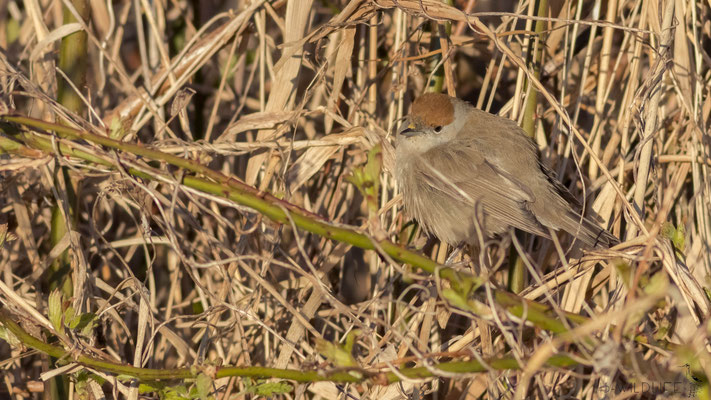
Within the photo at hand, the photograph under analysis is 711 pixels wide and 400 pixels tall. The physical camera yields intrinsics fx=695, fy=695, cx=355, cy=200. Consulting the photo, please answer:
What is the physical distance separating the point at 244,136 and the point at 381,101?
2.24 ft

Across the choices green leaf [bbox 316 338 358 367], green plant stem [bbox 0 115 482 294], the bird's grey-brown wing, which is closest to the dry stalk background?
green plant stem [bbox 0 115 482 294]

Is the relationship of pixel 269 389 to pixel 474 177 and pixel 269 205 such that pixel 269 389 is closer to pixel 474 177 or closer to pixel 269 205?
pixel 269 205

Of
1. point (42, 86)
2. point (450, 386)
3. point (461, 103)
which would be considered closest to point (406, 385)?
point (450, 386)

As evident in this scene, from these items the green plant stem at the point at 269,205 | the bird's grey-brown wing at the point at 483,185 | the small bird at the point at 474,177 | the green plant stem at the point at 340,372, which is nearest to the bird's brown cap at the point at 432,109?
the small bird at the point at 474,177

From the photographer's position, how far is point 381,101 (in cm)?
287

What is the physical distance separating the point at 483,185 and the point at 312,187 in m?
0.69

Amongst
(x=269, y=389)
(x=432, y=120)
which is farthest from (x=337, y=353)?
(x=432, y=120)

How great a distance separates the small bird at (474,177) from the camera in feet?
8.30

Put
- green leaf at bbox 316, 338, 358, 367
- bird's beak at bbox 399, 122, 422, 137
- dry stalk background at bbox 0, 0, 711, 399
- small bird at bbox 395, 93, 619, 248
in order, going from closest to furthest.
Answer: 1. green leaf at bbox 316, 338, 358, 367
2. dry stalk background at bbox 0, 0, 711, 399
3. small bird at bbox 395, 93, 619, 248
4. bird's beak at bbox 399, 122, 422, 137

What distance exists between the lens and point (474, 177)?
2.68m

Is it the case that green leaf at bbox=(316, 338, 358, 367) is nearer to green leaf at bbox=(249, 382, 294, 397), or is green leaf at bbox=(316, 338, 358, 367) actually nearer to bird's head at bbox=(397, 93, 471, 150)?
green leaf at bbox=(249, 382, 294, 397)

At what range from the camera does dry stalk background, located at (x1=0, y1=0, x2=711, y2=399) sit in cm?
201

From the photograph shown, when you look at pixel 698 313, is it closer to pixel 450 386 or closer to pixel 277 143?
pixel 450 386

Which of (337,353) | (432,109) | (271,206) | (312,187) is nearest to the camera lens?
(337,353)
